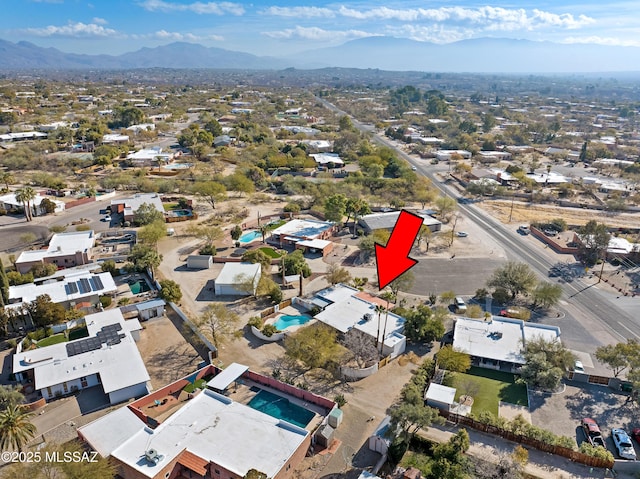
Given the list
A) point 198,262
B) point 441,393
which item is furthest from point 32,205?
point 441,393

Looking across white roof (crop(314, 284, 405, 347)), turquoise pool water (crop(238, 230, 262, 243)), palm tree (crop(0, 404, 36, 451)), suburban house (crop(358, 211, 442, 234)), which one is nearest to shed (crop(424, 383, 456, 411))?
white roof (crop(314, 284, 405, 347))

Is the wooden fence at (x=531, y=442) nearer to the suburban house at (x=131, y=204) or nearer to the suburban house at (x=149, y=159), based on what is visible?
the suburban house at (x=131, y=204)

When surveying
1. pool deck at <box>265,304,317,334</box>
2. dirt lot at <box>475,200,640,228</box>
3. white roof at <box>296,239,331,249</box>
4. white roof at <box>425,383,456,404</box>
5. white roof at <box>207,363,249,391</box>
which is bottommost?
pool deck at <box>265,304,317,334</box>

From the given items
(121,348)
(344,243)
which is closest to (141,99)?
(344,243)

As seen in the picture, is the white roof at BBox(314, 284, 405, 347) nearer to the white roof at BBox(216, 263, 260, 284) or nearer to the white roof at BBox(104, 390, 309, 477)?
the white roof at BBox(216, 263, 260, 284)

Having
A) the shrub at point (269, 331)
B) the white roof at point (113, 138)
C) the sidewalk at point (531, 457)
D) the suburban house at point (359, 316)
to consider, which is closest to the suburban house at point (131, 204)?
the suburban house at point (359, 316)

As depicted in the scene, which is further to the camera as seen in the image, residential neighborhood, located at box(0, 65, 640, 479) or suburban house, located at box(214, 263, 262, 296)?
suburban house, located at box(214, 263, 262, 296)

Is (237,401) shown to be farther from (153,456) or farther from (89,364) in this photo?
(89,364)

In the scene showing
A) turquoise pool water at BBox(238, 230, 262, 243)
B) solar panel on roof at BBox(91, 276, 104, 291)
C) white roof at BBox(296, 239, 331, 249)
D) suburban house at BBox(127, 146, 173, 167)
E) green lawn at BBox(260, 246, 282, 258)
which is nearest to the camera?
solar panel on roof at BBox(91, 276, 104, 291)
